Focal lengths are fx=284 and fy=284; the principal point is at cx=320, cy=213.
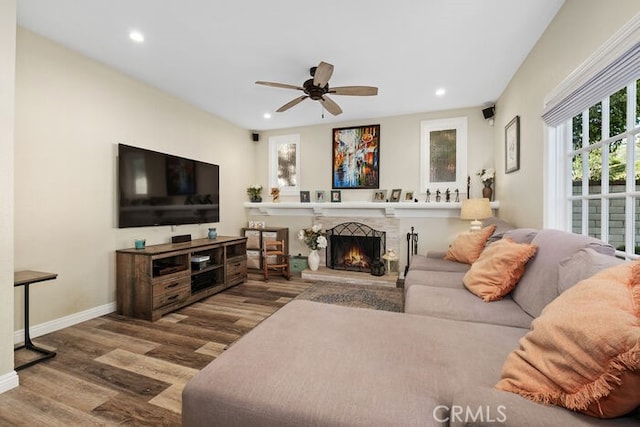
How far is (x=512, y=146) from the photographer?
316 cm

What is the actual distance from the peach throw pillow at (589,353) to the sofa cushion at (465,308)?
0.72 m

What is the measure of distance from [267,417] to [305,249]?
4093 millimetres

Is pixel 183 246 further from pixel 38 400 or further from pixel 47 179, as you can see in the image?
pixel 38 400

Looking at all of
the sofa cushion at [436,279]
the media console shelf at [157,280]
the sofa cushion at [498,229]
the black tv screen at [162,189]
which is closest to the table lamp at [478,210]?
the sofa cushion at [498,229]

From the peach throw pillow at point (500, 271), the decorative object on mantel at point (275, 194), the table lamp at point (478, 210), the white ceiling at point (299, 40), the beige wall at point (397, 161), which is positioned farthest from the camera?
the decorative object on mantel at point (275, 194)

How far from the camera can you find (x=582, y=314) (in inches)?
31.3

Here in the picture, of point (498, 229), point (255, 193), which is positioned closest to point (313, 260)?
point (255, 193)

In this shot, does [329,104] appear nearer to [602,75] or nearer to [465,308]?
[602,75]

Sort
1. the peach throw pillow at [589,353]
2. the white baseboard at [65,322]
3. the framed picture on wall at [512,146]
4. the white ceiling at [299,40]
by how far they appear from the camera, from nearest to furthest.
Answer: the peach throw pillow at [589,353]
the white ceiling at [299,40]
the white baseboard at [65,322]
the framed picture on wall at [512,146]

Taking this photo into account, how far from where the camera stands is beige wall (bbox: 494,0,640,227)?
1.65m

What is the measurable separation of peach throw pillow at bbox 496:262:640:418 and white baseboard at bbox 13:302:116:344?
3328 mm

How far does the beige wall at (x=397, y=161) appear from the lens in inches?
162

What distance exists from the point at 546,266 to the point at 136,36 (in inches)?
137

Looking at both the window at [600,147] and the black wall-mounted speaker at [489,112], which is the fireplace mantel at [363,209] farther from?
the window at [600,147]
